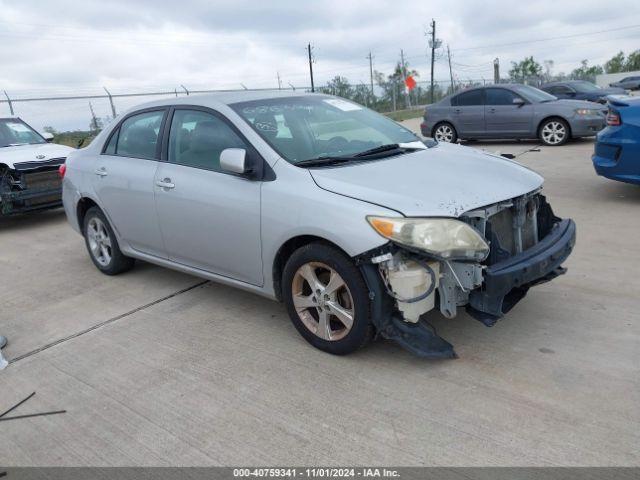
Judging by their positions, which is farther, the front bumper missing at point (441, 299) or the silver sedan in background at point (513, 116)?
the silver sedan in background at point (513, 116)

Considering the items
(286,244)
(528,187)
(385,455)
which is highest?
(528,187)

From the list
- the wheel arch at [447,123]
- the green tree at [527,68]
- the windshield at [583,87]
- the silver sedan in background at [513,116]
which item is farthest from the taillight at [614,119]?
the green tree at [527,68]

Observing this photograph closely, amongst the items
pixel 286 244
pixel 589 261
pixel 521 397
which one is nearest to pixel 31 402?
pixel 286 244

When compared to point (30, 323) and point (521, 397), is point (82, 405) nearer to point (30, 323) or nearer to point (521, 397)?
point (30, 323)

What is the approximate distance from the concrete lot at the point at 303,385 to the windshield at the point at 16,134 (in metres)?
4.92

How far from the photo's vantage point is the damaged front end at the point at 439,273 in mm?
2947

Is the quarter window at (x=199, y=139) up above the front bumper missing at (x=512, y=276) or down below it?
above

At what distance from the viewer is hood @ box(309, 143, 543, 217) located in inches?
120

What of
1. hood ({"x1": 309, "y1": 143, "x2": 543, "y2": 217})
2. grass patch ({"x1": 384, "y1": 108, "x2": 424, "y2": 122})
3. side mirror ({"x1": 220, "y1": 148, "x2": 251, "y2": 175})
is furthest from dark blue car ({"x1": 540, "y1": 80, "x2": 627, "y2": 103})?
side mirror ({"x1": 220, "y1": 148, "x2": 251, "y2": 175})

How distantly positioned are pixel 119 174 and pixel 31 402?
2176mm

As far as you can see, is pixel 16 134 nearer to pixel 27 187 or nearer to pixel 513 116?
pixel 27 187

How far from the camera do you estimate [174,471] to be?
2.52 meters

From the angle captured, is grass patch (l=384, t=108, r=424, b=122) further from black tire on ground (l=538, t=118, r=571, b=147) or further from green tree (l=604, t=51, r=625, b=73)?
green tree (l=604, t=51, r=625, b=73)

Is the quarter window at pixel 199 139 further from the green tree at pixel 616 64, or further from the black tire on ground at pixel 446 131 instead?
the green tree at pixel 616 64
